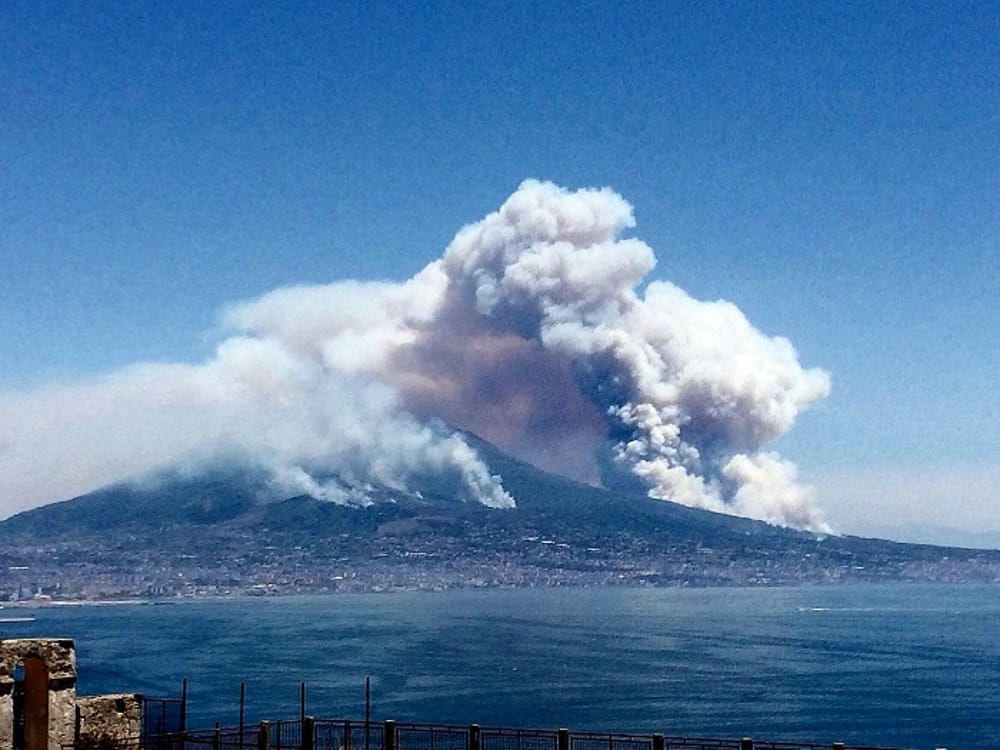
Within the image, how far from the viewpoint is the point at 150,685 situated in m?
155

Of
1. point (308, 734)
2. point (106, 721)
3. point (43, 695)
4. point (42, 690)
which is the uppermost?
point (42, 690)

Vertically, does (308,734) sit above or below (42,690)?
below

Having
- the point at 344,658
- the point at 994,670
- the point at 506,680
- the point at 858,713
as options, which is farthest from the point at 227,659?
the point at 994,670

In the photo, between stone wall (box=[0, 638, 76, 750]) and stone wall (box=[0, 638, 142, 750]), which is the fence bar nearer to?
stone wall (box=[0, 638, 142, 750])

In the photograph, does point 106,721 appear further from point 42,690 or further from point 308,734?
point 308,734

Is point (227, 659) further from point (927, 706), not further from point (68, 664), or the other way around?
point (68, 664)

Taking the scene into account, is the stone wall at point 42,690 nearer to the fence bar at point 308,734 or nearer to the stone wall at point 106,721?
the stone wall at point 106,721

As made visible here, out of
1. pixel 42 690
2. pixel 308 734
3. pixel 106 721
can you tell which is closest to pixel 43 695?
pixel 42 690

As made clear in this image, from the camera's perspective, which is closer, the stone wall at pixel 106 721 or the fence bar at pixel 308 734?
the stone wall at pixel 106 721

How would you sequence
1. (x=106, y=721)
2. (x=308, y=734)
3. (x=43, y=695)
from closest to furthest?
(x=43, y=695) → (x=106, y=721) → (x=308, y=734)

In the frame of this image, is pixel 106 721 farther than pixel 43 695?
Yes

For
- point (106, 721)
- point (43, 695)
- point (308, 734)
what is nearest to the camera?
point (43, 695)

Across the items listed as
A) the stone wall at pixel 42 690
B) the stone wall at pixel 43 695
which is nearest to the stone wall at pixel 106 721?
the stone wall at pixel 43 695

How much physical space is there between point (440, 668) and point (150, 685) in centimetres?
4390
